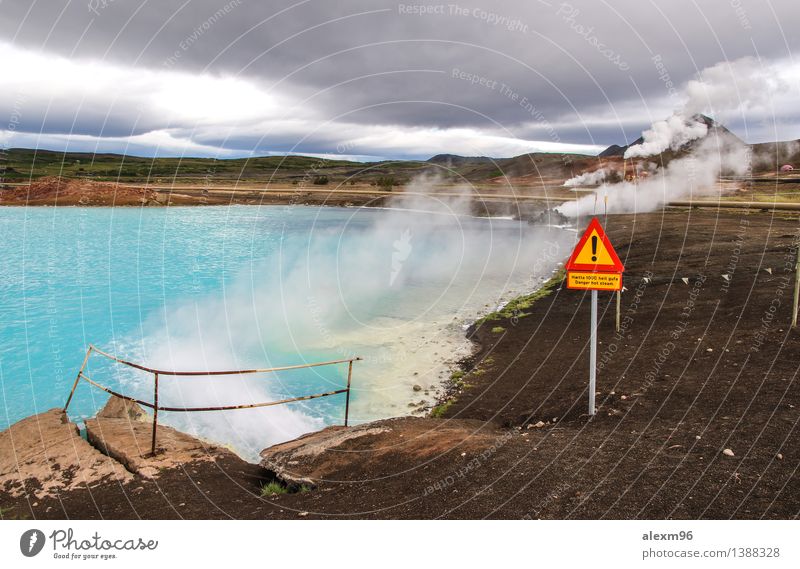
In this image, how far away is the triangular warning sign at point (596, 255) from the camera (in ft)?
33.6

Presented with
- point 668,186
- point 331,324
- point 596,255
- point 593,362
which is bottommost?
point 331,324

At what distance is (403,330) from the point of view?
2730 cm

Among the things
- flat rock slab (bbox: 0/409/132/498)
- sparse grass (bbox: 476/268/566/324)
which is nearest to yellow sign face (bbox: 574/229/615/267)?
flat rock slab (bbox: 0/409/132/498)

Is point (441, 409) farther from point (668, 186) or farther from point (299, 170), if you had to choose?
point (299, 170)

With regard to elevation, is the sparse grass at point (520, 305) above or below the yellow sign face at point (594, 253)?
below

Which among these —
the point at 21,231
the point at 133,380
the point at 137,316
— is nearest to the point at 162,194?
the point at 21,231

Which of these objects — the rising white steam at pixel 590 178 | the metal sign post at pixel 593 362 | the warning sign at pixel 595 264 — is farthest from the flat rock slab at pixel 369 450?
the rising white steam at pixel 590 178

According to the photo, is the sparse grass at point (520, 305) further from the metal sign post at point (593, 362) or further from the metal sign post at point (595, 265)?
the metal sign post at point (595, 265)

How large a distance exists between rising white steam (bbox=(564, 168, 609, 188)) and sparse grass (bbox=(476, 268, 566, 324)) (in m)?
67.8

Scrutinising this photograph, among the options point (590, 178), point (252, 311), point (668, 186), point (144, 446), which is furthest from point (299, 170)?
point (144, 446)

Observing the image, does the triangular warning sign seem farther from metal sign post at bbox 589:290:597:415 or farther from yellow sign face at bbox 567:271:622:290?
metal sign post at bbox 589:290:597:415

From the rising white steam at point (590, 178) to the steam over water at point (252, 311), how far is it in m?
29.3

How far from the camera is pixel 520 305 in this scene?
28828 millimetres
